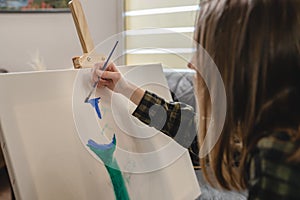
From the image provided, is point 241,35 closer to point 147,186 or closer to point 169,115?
point 169,115

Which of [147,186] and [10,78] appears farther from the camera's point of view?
[147,186]

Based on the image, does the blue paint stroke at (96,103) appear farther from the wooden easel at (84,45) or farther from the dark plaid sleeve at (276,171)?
the dark plaid sleeve at (276,171)

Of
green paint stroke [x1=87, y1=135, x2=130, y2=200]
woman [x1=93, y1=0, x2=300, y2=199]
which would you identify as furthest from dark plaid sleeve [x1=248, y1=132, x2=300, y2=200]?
green paint stroke [x1=87, y1=135, x2=130, y2=200]

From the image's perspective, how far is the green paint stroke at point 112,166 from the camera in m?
0.88

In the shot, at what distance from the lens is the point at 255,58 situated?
1.83 feet

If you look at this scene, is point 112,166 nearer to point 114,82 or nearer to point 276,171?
point 114,82

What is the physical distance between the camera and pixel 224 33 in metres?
0.58

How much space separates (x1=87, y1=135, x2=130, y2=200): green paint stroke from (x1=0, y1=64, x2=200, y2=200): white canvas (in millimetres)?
15

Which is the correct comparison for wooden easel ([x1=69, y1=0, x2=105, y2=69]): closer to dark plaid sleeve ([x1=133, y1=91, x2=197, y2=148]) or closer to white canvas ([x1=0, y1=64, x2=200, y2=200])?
white canvas ([x1=0, y1=64, x2=200, y2=200])


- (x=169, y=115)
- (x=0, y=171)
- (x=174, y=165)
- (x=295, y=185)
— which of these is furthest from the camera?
(x=0, y=171)

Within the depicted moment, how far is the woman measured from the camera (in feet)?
1.70

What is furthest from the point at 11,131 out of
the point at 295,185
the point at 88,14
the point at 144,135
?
the point at 88,14

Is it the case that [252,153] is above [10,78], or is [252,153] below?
below

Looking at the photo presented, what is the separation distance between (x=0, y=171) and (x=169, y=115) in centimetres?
79
